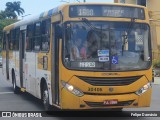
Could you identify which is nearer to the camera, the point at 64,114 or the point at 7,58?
the point at 64,114

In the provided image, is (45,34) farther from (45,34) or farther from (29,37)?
(29,37)

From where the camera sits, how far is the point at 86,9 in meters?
11.6

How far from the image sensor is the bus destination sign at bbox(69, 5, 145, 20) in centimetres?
1148

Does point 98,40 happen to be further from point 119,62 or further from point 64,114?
point 64,114

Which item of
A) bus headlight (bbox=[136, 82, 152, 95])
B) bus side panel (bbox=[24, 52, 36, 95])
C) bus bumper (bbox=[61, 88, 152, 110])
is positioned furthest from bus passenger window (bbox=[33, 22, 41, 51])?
bus headlight (bbox=[136, 82, 152, 95])

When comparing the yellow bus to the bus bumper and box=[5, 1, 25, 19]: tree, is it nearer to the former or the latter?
the bus bumper

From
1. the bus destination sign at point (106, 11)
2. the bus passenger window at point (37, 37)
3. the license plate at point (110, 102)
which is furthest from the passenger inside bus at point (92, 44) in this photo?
the bus passenger window at point (37, 37)

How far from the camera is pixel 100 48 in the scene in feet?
37.0

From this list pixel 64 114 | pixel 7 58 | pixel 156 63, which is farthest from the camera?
pixel 156 63

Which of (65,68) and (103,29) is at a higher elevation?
(103,29)

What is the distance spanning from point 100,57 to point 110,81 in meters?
0.63

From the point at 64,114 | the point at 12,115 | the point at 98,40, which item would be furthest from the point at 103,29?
the point at 12,115

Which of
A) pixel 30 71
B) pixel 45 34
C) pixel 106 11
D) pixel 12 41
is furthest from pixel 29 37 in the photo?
pixel 106 11

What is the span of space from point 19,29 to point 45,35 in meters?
4.91
